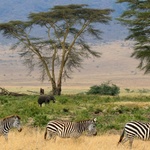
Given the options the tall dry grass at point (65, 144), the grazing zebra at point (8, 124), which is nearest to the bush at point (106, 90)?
the tall dry grass at point (65, 144)

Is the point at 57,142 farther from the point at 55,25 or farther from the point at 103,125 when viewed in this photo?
the point at 55,25

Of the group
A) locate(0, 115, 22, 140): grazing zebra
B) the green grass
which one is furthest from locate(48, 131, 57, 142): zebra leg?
the green grass

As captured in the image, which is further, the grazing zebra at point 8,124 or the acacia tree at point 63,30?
the acacia tree at point 63,30

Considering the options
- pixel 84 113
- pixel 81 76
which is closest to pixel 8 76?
pixel 81 76

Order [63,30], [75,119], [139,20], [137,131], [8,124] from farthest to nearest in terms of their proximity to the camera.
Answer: [63,30], [139,20], [75,119], [8,124], [137,131]

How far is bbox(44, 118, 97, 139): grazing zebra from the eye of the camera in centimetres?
1473

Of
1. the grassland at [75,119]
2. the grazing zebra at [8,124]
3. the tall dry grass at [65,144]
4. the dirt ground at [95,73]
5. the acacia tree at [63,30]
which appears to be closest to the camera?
Answer: the tall dry grass at [65,144]

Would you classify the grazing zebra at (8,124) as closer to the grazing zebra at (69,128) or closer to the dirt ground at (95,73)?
the grazing zebra at (69,128)

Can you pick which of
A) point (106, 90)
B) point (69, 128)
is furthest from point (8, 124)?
point (106, 90)

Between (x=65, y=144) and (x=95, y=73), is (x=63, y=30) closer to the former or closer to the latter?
(x=65, y=144)

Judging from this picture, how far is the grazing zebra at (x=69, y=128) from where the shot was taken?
14727 millimetres

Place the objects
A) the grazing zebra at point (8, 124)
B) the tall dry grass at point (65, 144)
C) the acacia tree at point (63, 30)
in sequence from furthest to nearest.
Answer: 1. the acacia tree at point (63, 30)
2. the grazing zebra at point (8, 124)
3. the tall dry grass at point (65, 144)

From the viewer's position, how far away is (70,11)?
4616 centimetres

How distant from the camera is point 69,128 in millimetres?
14703
